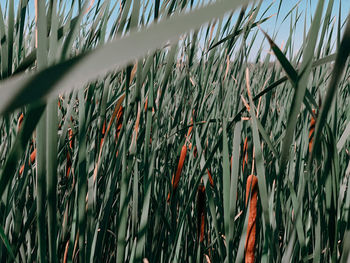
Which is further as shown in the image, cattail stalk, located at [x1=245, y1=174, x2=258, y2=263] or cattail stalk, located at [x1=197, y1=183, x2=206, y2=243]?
cattail stalk, located at [x1=197, y1=183, x2=206, y2=243]

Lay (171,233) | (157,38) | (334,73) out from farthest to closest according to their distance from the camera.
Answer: (171,233) → (334,73) → (157,38)

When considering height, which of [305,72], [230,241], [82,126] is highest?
[82,126]

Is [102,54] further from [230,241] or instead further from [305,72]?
[230,241]

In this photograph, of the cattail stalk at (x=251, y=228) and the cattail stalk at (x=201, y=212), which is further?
the cattail stalk at (x=201, y=212)

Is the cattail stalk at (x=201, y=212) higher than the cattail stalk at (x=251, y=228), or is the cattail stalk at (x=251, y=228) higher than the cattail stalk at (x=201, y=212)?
the cattail stalk at (x=201, y=212)

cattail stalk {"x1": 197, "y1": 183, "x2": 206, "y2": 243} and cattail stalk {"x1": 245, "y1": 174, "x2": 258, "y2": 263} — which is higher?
cattail stalk {"x1": 197, "y1": 183, "x2": 206, "y2": 243}

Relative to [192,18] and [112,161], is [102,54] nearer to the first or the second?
[192,18]

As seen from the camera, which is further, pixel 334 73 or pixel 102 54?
pixel 334 73

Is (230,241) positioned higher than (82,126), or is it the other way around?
(82,126)

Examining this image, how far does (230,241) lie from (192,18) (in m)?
0.43

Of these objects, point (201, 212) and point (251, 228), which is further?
point (201, 212)

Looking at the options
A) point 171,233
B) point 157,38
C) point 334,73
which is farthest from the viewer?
point 171,233

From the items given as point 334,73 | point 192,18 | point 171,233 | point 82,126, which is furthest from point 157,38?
point 171,233

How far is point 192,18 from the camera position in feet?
0.35
